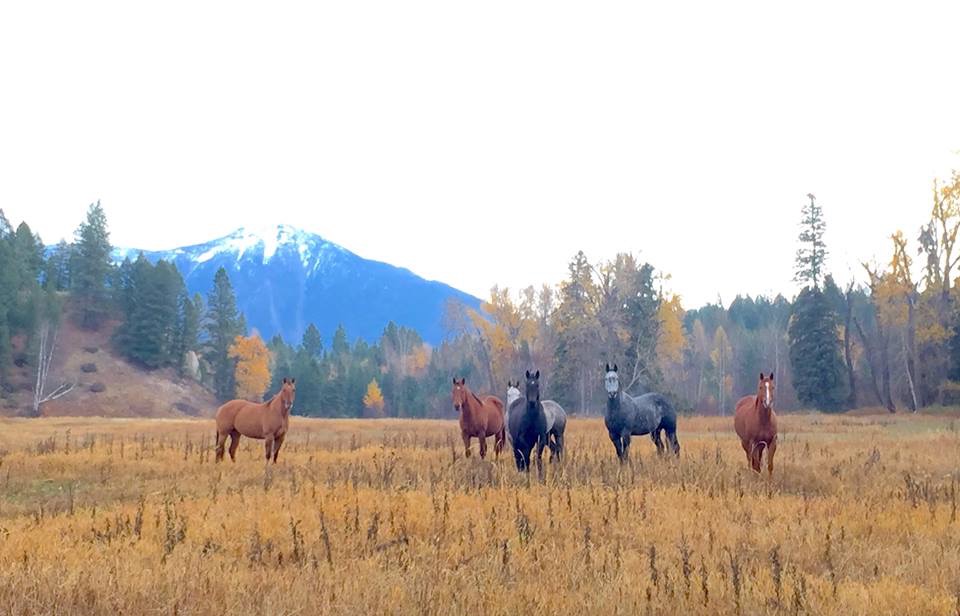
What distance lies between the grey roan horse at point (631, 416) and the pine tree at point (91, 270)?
7689cm

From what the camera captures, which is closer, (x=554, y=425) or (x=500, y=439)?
(x=554, y=425)

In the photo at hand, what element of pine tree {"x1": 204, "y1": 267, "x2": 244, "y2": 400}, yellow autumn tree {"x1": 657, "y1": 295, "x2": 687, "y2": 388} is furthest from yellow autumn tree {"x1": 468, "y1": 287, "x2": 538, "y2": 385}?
pine tree {"x1": 204, "y1": 267, "x2": 244, "y2": 400}

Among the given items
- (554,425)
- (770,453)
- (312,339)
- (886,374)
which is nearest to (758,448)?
(770,453)

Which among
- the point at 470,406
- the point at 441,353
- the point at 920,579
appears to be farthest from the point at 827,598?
the point at 441,353

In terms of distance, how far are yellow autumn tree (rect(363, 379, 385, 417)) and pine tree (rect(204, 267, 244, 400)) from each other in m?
19.5

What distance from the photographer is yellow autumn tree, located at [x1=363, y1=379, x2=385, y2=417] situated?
3733 inches

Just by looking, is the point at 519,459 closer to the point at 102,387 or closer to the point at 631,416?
the point at 631,416

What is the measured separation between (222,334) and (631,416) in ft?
245

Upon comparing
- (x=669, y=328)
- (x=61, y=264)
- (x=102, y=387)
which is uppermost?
(x=61, y=264)

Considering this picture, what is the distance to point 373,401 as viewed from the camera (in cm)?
9500

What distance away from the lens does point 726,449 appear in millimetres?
18688

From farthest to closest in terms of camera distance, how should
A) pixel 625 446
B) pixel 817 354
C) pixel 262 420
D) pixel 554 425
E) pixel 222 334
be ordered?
1. pixel 222 334
2. pixel 817 354
3. pixel 262 420
4. pixel 554 425
5. pixel 625 446

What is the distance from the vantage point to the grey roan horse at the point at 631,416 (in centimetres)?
1561

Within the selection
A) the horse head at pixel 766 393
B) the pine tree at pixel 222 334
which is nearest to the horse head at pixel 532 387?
the horse head at pixel 766 393
